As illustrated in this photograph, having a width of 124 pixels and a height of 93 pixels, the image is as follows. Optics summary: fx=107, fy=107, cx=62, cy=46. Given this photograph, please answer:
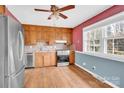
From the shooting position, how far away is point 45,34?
5867mm

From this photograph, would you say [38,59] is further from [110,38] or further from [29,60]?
[110,38]

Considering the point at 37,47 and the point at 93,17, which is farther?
the point at 37,47

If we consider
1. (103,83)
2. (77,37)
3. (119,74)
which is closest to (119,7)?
(119,74)

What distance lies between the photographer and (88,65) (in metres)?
4.38

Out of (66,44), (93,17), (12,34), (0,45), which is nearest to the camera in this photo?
(0,45)

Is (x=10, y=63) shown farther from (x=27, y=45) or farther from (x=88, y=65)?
(x=27, y=45)

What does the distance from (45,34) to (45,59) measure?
1373 millimetres

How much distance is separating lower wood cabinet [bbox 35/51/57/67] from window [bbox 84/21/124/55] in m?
2.25

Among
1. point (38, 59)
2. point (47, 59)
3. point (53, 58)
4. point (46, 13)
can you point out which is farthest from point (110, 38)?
point (38, 59)

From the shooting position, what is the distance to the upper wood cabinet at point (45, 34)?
5566 millimetres

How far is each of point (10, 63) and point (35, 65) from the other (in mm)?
3884

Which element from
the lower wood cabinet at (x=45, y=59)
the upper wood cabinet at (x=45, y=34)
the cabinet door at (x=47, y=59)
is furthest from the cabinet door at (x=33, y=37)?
the cabinet door at (x=47, y=59)

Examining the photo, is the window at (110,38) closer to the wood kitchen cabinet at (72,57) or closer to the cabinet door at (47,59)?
the wood kitchen cabinet at (72,57)

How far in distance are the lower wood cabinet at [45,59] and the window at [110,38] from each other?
7.39 feet
